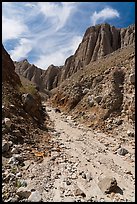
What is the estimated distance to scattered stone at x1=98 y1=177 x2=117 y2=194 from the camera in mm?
9984

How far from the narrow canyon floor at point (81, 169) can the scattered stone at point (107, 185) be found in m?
0.14

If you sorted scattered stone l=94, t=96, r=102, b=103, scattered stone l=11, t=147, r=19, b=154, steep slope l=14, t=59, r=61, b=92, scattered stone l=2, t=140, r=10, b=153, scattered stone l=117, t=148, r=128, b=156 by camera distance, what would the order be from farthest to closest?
steep slope l=14, t=59, r=61, b=92 → scattered stone l=94, t=96, r=102, b=103 → scattered stone l=117, t=148, r=128, b=156 → scattered stone l=11, t=147, r=19, b=154 → scattered stone l=2, t=140, r=10, b=153

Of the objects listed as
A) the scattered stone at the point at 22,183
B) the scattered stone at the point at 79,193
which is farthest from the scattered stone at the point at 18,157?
the scattered stone at the point at 79,193

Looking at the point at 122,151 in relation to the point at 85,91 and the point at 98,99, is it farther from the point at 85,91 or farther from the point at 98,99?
the point at 85,91

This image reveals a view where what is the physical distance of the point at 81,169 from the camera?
11.8 meters

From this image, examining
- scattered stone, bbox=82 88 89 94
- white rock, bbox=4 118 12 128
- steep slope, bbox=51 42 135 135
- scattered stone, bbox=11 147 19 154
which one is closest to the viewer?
scattered stone, bbox=11 147 19 154

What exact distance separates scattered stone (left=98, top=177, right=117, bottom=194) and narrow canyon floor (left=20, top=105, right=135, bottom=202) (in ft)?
0.47

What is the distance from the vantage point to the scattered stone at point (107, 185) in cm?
998

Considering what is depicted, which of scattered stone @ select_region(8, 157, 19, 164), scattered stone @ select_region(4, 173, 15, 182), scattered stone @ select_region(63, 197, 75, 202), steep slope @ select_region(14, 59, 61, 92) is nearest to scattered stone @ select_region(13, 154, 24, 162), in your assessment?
scattered stone @ select_region(8, 157, 19, 164)

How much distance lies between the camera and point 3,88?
1734 centimetres

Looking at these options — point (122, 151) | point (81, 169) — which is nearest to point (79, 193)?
point (81, 169)

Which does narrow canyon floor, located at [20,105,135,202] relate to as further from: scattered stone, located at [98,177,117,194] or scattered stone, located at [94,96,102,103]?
scattered stone, located at [94,96,102,103]

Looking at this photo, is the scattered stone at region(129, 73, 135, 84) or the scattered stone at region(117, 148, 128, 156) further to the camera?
the scattered stone at region(129, 73, 135, 84)

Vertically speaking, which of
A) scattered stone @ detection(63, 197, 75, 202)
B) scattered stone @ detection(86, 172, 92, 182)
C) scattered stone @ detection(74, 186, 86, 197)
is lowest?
scattered stone @ detection(63, 197, 75, 202)
